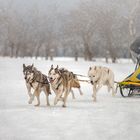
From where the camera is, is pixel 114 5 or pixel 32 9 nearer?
pixel 114 5

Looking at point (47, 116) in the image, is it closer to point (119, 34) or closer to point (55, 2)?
point (119, 34)

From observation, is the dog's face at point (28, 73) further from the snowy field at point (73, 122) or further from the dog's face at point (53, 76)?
the snowy field at point (73, 122)

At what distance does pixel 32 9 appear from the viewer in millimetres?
58219

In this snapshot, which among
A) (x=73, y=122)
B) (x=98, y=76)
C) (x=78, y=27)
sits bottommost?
(x=73, y=122)

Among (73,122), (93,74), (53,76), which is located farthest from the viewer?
(93,74)

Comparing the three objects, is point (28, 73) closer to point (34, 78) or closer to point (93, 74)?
point (34, 78)

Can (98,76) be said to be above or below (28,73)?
below

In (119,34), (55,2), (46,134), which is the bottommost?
(46,134)

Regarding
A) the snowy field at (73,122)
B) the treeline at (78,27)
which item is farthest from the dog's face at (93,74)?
the treeline at (78,27)

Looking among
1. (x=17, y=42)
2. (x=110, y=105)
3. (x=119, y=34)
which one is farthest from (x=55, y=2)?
(x=110, y=105)

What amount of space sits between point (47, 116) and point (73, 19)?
43.2 meters

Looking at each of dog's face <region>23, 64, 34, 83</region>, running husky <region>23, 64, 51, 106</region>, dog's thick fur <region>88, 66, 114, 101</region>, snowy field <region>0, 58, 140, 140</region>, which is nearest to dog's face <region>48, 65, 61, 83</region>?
running husky <region>23, 64, 51, 106</region>

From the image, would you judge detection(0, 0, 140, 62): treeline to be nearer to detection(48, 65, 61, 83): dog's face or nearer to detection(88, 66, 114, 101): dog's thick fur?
detection(88, 66, 114, 101): dog's thick fur

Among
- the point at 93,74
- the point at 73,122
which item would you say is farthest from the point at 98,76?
the point at 73,122
